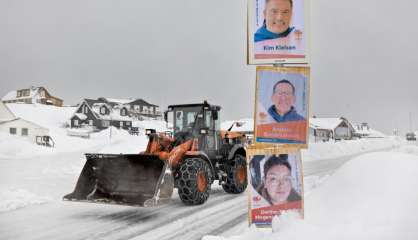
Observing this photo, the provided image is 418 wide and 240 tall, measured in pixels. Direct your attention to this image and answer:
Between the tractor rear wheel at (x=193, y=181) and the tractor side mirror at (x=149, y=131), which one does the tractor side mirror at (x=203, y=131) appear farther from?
the tractor side mirror at (x=149, y=131)

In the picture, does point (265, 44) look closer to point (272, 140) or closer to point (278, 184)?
point (272, 140)

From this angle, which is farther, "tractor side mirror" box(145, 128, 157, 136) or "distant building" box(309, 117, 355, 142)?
"distant building" box(309, 117, 355, 142)

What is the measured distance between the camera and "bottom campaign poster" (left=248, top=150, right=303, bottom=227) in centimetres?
511

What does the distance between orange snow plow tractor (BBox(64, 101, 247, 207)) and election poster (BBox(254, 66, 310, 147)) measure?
2.86 metres

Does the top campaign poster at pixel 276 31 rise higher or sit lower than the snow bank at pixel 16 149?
higher

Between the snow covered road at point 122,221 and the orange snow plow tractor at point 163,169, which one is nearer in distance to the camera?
the snow covered road at point 122,221

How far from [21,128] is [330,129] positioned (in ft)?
125

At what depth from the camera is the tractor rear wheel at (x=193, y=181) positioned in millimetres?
7922

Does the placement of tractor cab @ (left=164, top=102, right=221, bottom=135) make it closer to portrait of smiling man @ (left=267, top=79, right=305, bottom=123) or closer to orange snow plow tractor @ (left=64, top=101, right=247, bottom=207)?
orange snow plow tractor @ (left=64, top=101, right=247, bottom=207)

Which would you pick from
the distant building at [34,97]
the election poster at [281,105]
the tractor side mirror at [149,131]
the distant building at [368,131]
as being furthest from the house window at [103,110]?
the election poster at [281,105]

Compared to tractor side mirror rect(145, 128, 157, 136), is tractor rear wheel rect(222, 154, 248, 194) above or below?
below

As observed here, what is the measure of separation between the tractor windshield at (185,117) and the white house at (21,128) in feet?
109

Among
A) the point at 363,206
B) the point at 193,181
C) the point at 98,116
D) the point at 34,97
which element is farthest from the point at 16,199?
the point at 34,97

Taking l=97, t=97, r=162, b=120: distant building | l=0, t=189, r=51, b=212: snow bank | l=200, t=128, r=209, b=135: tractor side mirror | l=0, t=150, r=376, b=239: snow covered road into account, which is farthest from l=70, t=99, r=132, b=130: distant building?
l=200, t=128, r=209, b=135: tractor side mirror
